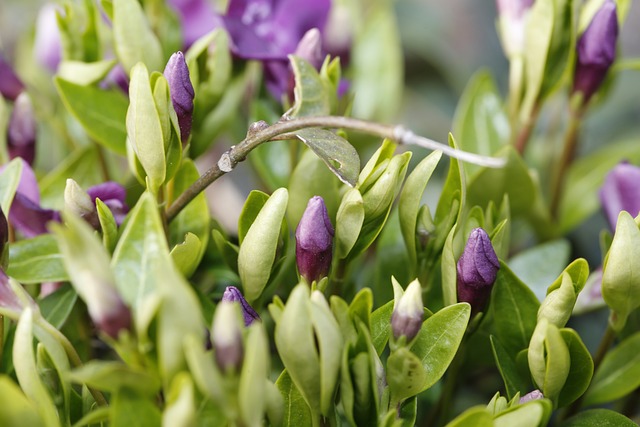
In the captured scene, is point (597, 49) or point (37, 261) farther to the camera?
point (597, 49)

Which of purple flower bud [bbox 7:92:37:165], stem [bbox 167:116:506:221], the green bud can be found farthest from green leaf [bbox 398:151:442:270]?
purple flower bud [bbox 7:92:37:165]

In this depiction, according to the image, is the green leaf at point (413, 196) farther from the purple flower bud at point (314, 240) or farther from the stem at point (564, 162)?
the stem at point (564, 162)

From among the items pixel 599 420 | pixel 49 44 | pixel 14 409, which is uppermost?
pixel 49 44

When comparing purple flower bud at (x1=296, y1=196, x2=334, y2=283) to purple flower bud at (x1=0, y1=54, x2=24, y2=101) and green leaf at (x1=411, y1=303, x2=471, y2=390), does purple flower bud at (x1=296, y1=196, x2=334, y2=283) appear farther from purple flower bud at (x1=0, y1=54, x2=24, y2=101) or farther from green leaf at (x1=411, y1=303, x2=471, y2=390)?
purple flower bud at (x1=0, y1=54, x2=24, y2=101)

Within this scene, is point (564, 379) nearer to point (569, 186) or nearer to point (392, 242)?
point (392, 242)

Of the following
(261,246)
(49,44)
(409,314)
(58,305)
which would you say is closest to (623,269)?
(409,314)

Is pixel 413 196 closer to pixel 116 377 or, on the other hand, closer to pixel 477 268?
pixel 477 268
